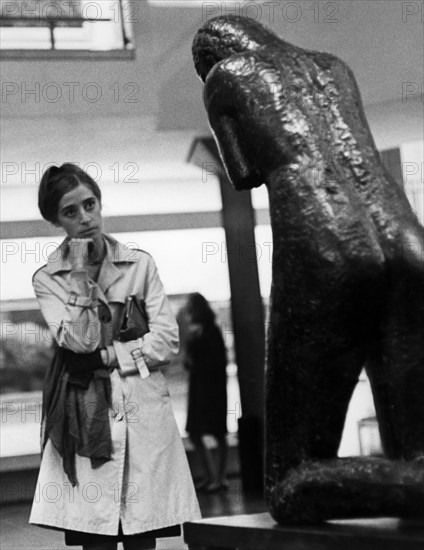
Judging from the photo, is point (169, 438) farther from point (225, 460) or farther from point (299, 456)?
point (225, 460)

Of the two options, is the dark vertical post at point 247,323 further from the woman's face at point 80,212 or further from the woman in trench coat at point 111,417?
the woman's face at point 80,212

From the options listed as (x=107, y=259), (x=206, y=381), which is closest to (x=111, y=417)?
(x=107, y=259)

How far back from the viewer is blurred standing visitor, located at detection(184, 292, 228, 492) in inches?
262

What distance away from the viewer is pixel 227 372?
22.0 feet

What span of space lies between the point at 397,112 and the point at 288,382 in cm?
526

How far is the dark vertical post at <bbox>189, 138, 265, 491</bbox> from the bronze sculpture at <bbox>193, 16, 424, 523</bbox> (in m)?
4.94

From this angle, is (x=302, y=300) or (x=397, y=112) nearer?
(x=302, y=300)

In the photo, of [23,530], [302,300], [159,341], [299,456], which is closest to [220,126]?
[302,300]

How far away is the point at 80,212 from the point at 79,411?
64cm

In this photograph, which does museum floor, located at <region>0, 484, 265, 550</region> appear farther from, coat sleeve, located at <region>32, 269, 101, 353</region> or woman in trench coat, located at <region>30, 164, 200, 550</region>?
coat sleeve, located at <region>32, 269, 101, 353</region>

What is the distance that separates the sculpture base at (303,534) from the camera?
1481mm

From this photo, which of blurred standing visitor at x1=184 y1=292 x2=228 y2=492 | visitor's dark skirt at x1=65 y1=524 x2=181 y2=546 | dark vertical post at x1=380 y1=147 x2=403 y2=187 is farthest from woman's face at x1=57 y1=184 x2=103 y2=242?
dark vertical post at x1=380 y1=147 x2=403 y2=187

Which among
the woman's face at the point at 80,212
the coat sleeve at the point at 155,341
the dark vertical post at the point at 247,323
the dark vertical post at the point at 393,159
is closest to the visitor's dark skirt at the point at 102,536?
the coat sleeve at the point at 155,341

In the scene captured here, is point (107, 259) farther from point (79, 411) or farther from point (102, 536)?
point (102, 536)
